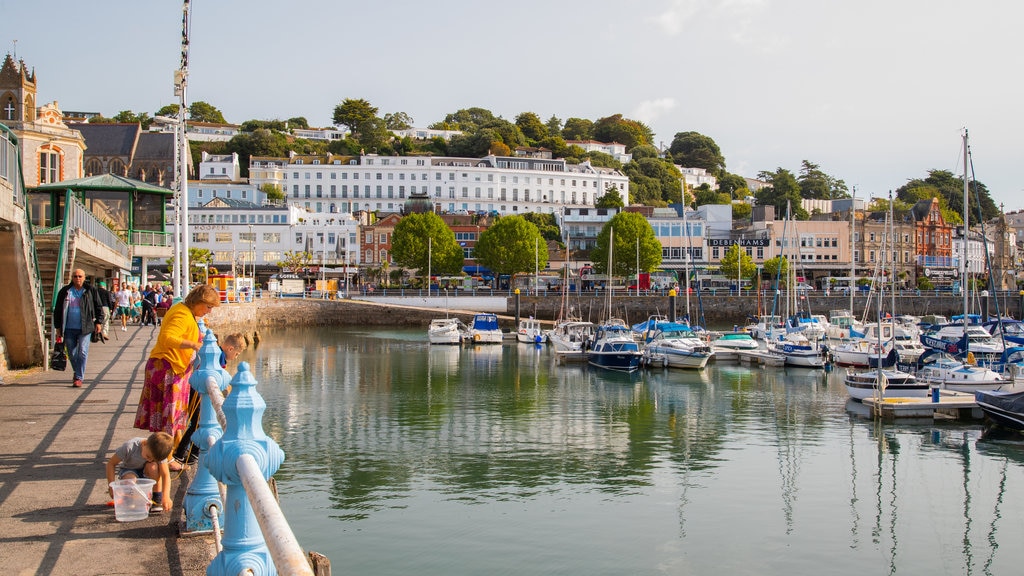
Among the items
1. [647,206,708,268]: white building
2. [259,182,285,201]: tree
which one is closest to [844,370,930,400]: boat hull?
[647,206,708,268]: white building

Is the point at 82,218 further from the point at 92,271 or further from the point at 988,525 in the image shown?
the point at 988,525

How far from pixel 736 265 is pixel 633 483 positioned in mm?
84422

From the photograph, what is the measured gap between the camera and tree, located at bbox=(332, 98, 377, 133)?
7638 inches

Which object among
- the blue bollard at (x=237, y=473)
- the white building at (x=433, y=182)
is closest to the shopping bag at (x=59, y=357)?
the blue bollard at (x=237, y=473)

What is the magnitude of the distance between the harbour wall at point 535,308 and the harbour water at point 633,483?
41.9m

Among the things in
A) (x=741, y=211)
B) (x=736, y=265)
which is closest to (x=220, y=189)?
(x=736, y=265)

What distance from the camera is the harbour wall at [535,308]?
264 ft

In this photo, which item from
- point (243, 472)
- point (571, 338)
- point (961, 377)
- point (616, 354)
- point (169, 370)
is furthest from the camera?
point (571, 338)

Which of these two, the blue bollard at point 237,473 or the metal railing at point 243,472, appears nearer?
the metal railing at point 243,472

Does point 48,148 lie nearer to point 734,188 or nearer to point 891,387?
point 891,387

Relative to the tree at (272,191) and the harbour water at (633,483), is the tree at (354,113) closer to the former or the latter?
the tree at (272,191)

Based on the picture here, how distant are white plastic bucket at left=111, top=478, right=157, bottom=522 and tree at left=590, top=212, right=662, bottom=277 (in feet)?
298

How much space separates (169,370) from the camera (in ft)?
32.5

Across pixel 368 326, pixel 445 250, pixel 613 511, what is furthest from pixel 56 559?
pixel 445 250
